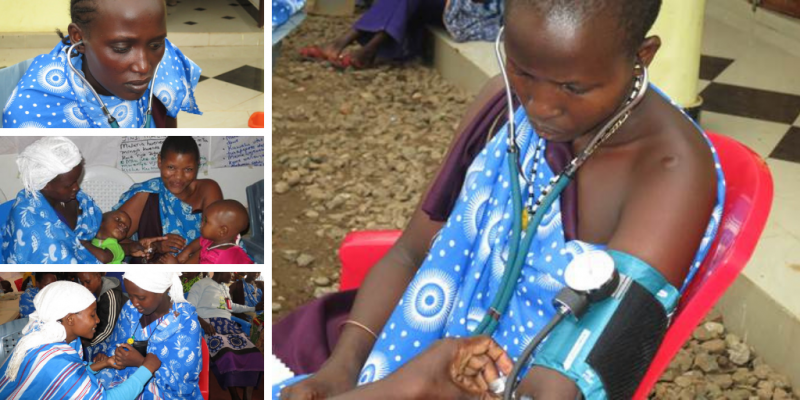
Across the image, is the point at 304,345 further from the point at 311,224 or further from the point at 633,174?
the point at 311,224

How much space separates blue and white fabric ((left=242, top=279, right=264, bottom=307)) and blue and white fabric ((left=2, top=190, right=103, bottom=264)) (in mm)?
239

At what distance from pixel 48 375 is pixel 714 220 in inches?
34.2

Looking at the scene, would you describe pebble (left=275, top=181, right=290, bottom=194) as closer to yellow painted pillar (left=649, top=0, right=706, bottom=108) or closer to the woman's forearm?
yellow painted pillar (left=649, top=0, right=706, bottom=108)

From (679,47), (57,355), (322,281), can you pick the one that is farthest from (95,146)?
(679,47)

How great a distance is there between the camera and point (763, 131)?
3229mm

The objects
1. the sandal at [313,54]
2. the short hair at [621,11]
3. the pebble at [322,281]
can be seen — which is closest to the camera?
the short hair at [621,11]

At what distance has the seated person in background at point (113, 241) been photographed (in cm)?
131

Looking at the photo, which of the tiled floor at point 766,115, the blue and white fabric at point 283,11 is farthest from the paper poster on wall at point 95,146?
the tiled floor at point 766,115

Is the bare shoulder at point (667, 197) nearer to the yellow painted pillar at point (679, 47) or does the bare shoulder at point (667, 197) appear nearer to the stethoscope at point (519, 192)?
the stethoscope at point (519, 192)

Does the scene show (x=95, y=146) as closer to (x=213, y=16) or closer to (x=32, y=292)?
(x=32, y=292)

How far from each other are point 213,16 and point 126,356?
536 millimetres

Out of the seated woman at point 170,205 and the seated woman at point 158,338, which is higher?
the seated woman at point 170,205

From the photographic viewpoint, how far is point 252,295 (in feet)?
4.90

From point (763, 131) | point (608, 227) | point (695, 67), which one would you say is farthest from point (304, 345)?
point (763, 131)
